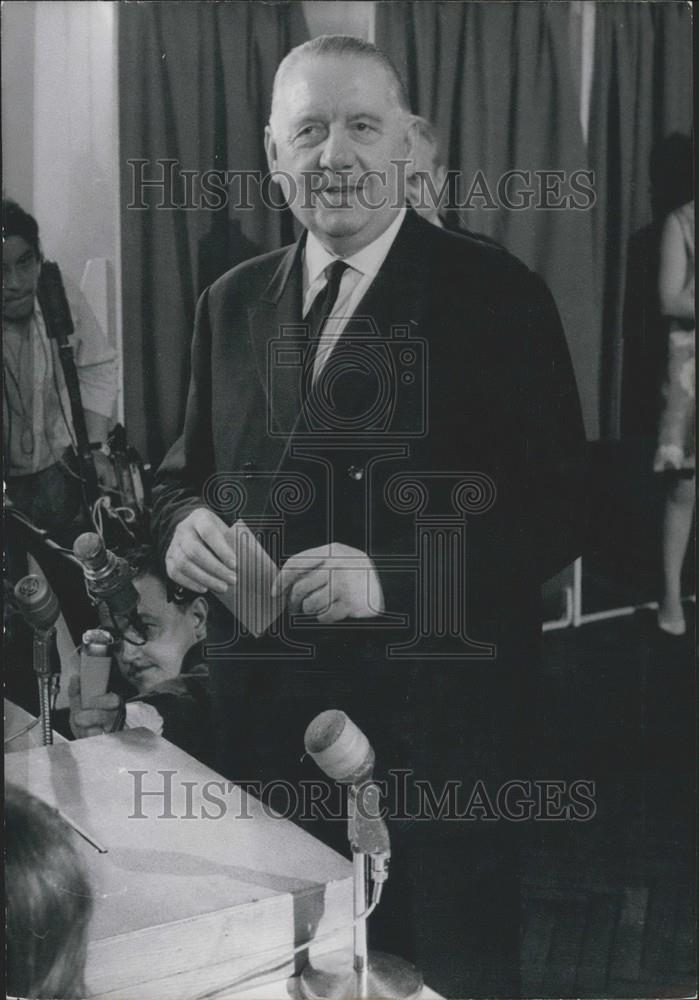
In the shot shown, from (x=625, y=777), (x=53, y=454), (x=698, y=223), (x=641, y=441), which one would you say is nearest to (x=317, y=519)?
(x=53, y=454)

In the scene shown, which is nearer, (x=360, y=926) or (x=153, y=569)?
(x=360, y=926)

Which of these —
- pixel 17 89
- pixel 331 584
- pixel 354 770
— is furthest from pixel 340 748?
pixel 17 89

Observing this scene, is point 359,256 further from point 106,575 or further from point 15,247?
point 106,575

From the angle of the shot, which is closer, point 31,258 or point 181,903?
point 181,903

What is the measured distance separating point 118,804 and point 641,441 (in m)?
1.13

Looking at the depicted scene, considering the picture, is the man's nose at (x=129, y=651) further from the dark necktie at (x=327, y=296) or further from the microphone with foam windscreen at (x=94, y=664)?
the dark necktie at (x=327, y=296)

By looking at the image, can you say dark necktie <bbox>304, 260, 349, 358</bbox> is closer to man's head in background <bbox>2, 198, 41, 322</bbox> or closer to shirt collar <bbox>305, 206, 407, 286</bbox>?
shirt collar <bbox>305, 206, 407, 286</bbox>

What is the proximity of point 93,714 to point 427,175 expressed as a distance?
1128mm

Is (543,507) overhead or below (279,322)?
below

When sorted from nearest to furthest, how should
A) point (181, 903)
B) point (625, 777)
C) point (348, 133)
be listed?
1. point (181, 903)
2. point (348, 133)
3. point (625, 777)

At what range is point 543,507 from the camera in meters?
1.91

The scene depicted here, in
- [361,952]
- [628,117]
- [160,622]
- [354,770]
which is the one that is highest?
[628,117]

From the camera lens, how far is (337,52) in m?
1.84

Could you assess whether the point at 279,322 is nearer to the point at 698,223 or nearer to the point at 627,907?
the point at 698,223
